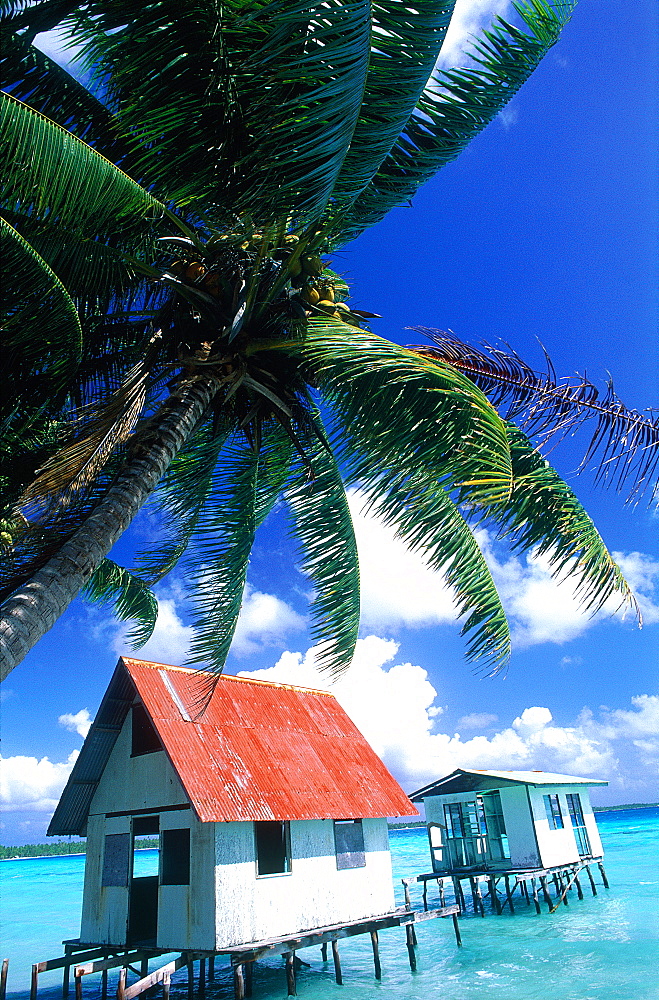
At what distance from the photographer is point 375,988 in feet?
58.6

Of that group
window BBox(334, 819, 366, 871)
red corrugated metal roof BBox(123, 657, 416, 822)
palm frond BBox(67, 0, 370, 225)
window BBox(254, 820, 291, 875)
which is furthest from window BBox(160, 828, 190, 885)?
palm frond BBox(67, 0, 370, 225)

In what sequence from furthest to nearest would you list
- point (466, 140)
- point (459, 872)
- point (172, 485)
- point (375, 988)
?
point (459, 872) < point (375, 988) < point (172, 485) < point (466, 140)

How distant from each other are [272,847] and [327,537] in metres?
11.0

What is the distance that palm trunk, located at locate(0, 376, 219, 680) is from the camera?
4.42 metres

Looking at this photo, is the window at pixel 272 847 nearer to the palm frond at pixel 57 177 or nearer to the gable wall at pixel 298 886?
the gable wall at pixel 298 886

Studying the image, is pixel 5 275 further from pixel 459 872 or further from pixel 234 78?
pixel 459 872

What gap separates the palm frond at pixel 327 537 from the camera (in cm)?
885

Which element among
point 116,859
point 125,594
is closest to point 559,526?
point 125,594

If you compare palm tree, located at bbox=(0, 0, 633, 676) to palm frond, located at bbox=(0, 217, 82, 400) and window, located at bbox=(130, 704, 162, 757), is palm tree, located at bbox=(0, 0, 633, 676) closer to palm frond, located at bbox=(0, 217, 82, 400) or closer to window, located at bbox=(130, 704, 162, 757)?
palm frond, located at bbox=(0, 217, 82, 400)

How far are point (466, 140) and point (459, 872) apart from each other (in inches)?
934

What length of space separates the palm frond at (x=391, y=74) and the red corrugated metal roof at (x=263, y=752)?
8773mm

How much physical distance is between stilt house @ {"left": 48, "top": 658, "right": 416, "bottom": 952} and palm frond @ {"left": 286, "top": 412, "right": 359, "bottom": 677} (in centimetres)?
562

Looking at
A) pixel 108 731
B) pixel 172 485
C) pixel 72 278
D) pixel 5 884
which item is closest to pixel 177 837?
pixel 108 731

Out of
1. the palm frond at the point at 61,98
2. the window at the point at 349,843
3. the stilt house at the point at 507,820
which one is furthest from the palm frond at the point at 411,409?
the stilt house at the point at 507,820
